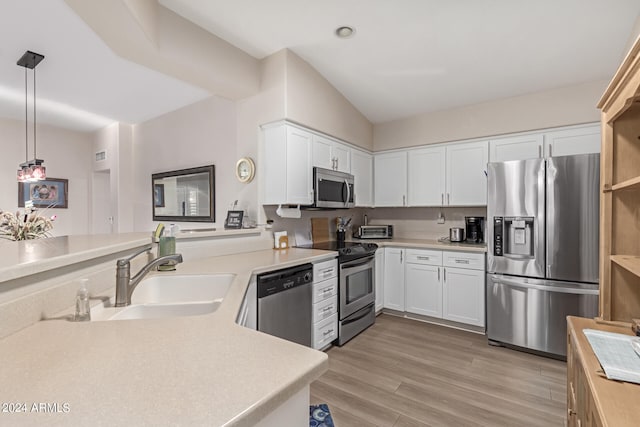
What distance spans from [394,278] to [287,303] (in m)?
1.81

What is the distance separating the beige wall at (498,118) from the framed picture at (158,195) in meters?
3.20

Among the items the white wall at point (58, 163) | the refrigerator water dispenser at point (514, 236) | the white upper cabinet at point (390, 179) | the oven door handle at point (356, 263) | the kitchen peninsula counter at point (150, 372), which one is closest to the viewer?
the kitchen peninsula counter at point (150, 372)

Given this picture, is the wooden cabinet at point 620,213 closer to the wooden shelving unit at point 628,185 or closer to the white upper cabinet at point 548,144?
the wooden shelving unit at point 628,185

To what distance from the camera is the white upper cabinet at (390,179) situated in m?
4.15

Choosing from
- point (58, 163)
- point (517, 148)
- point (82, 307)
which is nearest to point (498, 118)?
point (517, 148)

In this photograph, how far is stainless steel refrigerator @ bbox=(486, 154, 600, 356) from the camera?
8.50 ft

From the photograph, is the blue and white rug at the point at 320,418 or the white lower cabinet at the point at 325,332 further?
the white lower cabinet at the point at 325,332

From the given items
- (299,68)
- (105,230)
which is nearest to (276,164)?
(299,68)

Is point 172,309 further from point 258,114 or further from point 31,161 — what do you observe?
point 31,161

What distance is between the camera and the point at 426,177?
13.0ft

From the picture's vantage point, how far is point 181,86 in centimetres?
370

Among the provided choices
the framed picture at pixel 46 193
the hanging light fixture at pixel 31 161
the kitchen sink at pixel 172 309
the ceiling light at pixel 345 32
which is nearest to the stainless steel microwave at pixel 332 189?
the ceiling light at pixel 345 32

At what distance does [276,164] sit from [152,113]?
2.77m

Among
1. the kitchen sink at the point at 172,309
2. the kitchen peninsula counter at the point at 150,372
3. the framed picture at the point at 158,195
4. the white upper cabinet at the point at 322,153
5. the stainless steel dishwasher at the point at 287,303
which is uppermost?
the white upper cabinet at the point at 322,153
